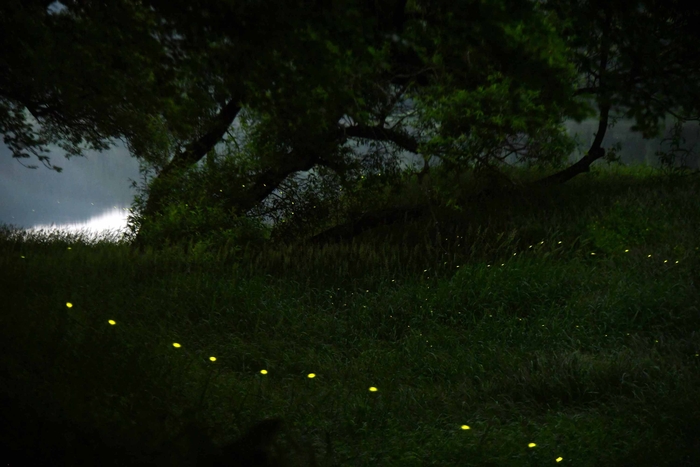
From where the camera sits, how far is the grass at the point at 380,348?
463 centimetres

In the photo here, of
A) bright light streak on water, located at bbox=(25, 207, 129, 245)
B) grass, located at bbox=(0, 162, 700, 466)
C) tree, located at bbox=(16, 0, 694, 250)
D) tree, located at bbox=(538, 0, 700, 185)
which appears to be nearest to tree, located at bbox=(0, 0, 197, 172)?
tree, located at bbox=(16, 0, 694, 250)

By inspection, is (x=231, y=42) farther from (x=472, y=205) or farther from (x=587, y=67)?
(x=472, y=205)

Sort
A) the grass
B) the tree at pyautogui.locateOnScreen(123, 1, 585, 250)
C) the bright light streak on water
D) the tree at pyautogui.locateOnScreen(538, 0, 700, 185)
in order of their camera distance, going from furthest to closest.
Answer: the bright light streak on water
the tree at pyautogui.locateOnScreen(123, 1, 585, 250)
the tree at pyautogui.locateOnScreen(538, 0, 700, 185)
the grass

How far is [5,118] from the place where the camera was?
10695 mm

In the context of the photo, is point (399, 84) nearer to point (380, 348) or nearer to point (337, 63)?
point (337, 63)

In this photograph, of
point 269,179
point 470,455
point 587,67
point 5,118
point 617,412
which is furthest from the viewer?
point 269,179

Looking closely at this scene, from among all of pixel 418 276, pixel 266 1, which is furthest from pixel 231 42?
pixel 418 276

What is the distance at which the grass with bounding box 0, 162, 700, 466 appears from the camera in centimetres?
463

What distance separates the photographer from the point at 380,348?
714 centimetres

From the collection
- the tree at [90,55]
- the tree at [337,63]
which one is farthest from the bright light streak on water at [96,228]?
the tree at [90,55]

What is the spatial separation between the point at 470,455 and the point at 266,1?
13.0ft

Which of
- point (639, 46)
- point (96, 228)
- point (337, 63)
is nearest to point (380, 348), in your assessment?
point (337, 63)

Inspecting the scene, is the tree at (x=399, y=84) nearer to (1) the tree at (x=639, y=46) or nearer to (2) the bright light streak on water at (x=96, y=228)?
(1) the tree at (x=639, y=46)

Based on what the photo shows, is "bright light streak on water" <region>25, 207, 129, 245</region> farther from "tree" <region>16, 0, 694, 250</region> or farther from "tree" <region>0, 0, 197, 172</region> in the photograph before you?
"tree" <region>0, 0, 197, 172</region>
